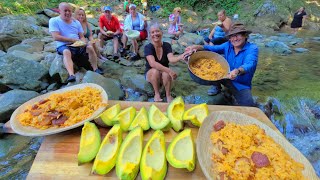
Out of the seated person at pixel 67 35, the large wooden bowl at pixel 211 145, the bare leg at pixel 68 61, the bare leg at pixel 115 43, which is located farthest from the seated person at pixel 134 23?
the large wooden bowl at pixel 211 145

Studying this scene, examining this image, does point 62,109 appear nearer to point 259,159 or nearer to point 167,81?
point 259,159

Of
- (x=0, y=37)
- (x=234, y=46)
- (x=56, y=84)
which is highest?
(x=234, y=46)

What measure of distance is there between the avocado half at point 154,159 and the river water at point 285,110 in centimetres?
230

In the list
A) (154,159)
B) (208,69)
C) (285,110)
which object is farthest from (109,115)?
(285,110)

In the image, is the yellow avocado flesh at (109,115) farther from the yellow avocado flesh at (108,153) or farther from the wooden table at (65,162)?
the yellow avocado flesh at (108,153)

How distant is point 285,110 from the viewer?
16.0 feet

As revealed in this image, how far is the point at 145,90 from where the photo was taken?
527 centimetres

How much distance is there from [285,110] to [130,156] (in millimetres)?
4048

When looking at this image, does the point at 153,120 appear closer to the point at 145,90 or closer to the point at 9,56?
the point at 145,90

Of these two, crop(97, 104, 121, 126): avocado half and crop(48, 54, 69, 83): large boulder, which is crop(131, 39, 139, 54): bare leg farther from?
crop(97, 104, 121, 126): avocado half

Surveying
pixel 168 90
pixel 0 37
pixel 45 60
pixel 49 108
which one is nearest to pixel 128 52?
pixel 45 60

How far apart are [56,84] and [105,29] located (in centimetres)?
304

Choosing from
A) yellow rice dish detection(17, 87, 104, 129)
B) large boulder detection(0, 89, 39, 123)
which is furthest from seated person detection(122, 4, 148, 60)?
yellow rice dish detection(17, 87, 104, 129)

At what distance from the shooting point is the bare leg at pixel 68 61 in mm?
5195
